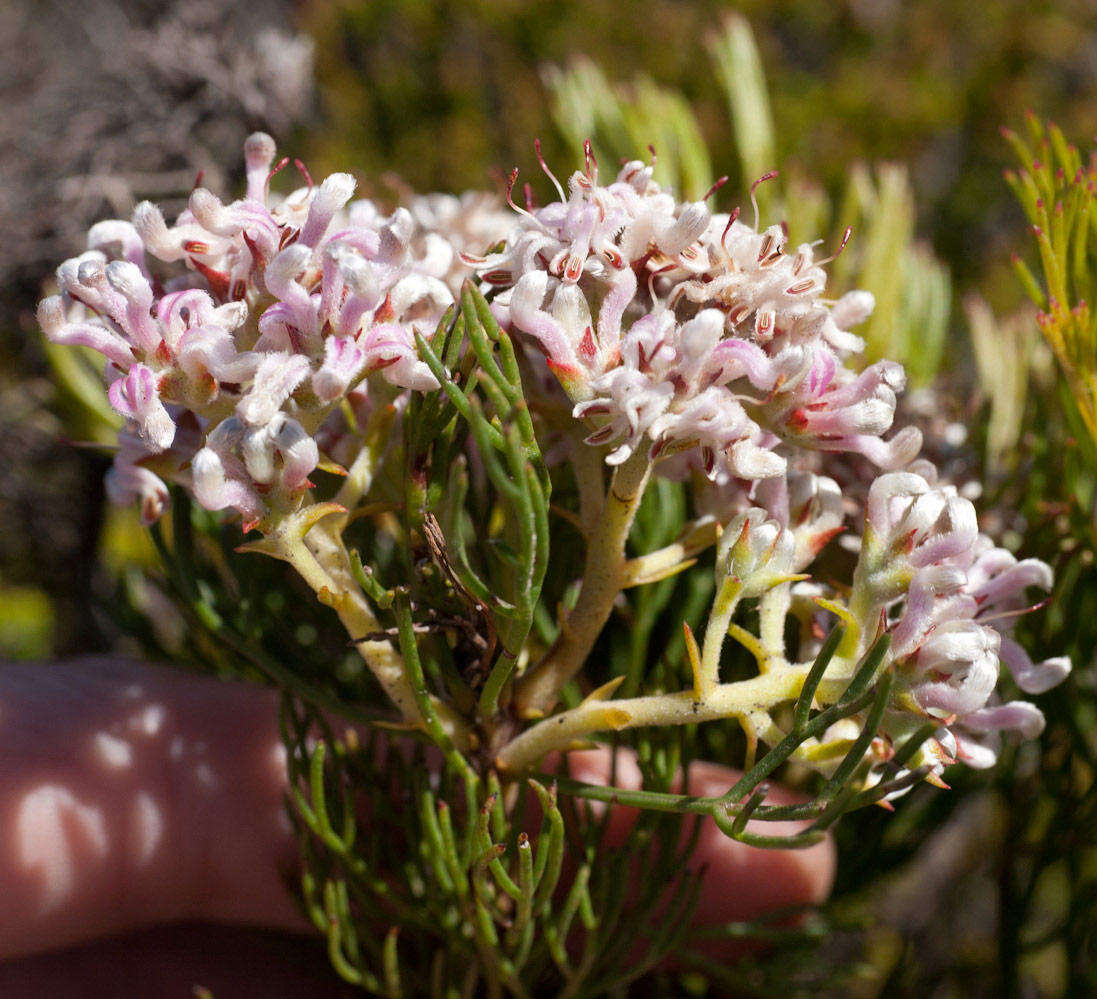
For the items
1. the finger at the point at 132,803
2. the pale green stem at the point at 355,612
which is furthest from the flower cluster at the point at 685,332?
the finger at the point at 132,803

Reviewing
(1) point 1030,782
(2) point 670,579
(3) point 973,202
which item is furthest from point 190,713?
(3) point 973,202

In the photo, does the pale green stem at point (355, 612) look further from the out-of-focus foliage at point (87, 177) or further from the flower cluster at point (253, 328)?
the out-of-focus foliage at point (87, 177)

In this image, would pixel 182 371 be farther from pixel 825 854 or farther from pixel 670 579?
pixel 825 854

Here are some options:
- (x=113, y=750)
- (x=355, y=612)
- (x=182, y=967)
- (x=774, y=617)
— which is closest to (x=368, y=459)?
(x=355, y=612)

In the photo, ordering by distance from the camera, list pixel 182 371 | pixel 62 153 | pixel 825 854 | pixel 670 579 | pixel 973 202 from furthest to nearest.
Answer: pixel 973 202, pixel 62 153, pixel 825 854, pixel 670 579, pixel 182 371

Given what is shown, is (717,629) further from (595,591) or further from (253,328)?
(253,328)
